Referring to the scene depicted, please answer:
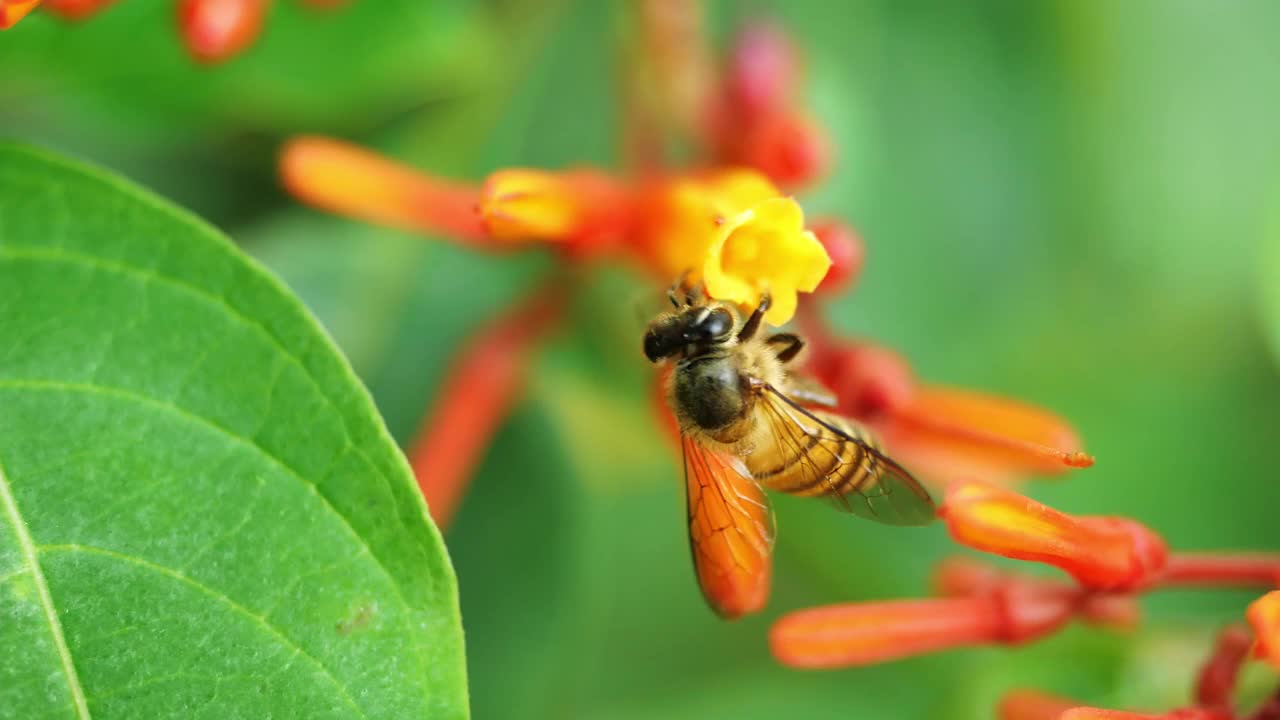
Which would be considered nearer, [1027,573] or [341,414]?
[341,414]

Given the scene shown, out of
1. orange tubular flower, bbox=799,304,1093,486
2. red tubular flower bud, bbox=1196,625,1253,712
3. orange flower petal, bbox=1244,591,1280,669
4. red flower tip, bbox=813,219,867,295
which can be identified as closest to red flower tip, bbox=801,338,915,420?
orange tubular flower, bbox=799,304,1093,486

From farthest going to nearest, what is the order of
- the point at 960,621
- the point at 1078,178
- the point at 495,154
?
the point at 1078,178 < the point at 495,154 < the point at 960,621

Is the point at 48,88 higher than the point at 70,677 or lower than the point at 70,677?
higher

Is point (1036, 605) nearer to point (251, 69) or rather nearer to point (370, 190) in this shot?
point (370, 190)

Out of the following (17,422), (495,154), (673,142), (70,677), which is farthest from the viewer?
(495,154)

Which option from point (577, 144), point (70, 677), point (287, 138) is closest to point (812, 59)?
point (577, 144)

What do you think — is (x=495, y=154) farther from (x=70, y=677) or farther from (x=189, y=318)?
(x=70, y=677)

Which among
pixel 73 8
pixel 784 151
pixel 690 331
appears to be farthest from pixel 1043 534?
pixel 73 8

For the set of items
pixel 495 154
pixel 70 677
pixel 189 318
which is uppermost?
pixel 495 154
